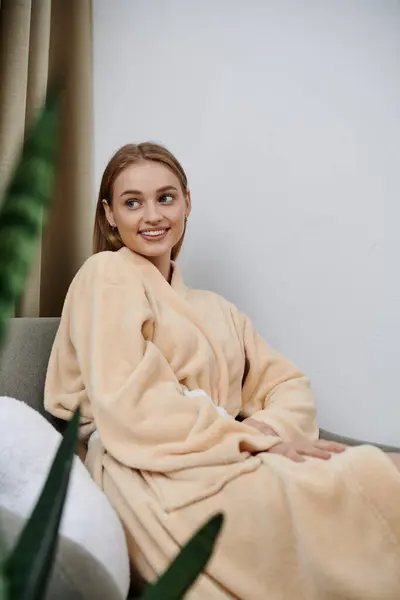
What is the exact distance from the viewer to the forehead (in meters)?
1.42

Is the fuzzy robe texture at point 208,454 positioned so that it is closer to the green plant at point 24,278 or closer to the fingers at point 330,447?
the fingers at point 330,447

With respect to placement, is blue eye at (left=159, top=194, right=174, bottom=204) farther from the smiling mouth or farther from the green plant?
the green plant

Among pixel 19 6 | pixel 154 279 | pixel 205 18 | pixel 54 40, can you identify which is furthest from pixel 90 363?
pixel 205 18

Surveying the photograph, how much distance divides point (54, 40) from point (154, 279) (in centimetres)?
78

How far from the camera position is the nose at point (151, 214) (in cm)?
142


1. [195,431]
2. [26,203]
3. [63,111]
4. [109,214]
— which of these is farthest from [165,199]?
[26,203]

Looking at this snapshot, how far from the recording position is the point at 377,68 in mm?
1839

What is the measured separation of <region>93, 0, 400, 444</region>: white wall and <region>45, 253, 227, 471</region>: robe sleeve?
1.93 feet

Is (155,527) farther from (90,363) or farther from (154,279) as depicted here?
(154,279)

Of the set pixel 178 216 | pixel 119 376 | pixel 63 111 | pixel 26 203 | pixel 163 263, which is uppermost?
pixel 63 111

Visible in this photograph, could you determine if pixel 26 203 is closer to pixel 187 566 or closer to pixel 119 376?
pixel 187 566

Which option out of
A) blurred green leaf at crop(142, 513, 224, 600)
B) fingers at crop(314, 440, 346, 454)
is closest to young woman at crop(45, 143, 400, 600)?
fingers at crop(314, 440, 346, 454)

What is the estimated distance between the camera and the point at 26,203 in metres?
0.31

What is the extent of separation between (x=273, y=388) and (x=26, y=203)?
1.22 meters
